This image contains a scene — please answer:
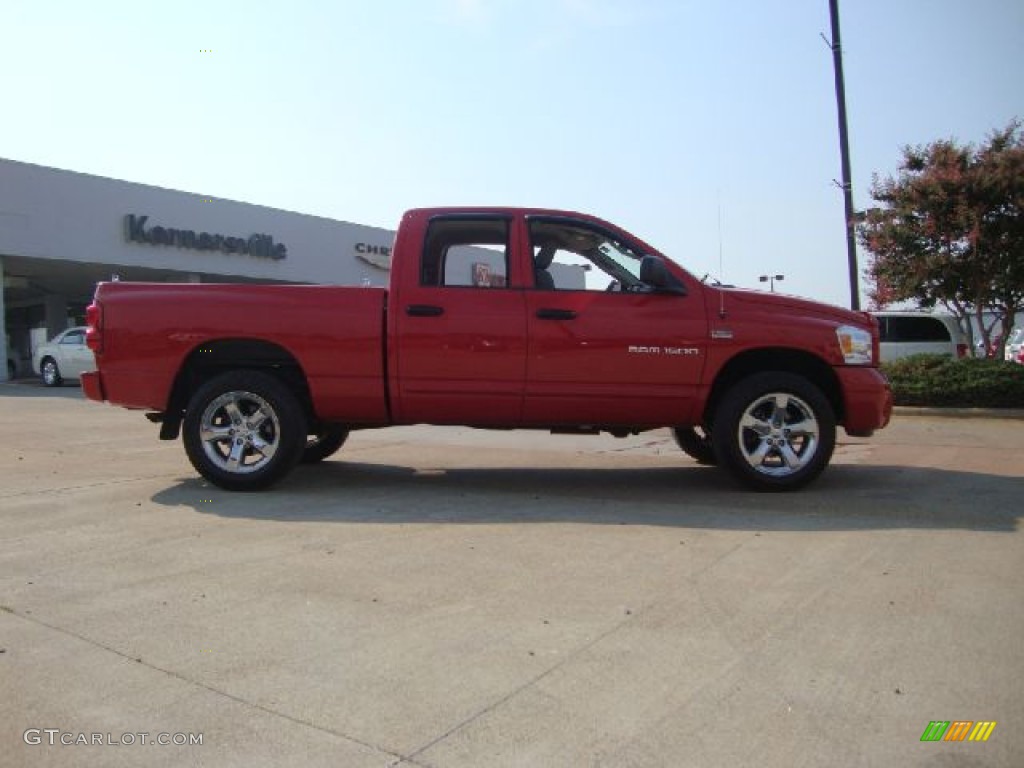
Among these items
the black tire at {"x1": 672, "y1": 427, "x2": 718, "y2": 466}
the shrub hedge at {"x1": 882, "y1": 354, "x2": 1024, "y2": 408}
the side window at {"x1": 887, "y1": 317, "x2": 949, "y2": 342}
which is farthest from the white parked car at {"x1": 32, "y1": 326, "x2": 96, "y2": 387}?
the side window at {"x1": 887, "y1": 317, "x2": 949, "y2": 342}

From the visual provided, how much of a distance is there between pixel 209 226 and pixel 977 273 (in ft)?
80.7

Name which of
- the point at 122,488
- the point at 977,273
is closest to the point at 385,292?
the point at 122,488

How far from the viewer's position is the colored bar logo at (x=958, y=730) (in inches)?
104

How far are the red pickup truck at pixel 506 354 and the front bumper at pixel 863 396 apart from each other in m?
0.01

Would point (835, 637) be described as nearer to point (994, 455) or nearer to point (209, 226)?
point (994, 455)

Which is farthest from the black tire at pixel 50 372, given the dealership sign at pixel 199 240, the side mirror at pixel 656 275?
the side mirror at pixel 656 275

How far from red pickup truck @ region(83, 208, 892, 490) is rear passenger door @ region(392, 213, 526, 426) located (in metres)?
0.01

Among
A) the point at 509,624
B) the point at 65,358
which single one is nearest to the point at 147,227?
the point at 65,358

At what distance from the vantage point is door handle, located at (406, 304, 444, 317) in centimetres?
625

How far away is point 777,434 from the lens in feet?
20.6

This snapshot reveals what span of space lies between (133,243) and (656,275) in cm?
2577

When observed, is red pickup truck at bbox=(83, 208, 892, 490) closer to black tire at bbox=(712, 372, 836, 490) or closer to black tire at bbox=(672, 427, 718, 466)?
black tire at bbox=(712, 372, 836, 490)

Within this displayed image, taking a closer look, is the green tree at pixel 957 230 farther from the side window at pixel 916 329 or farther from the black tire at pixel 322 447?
the black tire at pixel 322 447

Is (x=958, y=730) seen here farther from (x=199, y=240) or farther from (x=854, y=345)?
(x=199, y=240)
